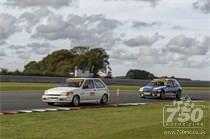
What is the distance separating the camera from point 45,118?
49.5ft

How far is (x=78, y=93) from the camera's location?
2284 centimetres

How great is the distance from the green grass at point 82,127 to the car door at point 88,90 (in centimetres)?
700

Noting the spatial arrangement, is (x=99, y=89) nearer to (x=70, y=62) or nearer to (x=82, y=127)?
(x=82, y=127)

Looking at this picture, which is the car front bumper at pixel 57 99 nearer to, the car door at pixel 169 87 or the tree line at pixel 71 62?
the car door at pixel 169 87

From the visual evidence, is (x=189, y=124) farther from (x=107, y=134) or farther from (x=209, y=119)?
(x=107, y=134)

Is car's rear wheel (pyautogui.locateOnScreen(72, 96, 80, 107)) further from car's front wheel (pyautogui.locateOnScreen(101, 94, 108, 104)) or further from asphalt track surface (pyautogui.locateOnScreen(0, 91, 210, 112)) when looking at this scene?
car's front wheel (pyautogui.locateOnScreen(101, 94, 108, 104))

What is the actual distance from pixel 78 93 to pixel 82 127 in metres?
9.98

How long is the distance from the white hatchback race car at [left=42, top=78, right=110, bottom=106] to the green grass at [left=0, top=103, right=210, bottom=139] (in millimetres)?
6049

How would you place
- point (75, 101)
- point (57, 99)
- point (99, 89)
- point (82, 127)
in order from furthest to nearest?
point (99, 89), point (75, 101), point (57, 99), point (82, 127)

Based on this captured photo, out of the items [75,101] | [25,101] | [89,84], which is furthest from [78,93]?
[25,101]

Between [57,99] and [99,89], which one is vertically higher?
[99,89]

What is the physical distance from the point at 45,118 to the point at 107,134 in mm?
3955

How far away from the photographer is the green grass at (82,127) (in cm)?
1138

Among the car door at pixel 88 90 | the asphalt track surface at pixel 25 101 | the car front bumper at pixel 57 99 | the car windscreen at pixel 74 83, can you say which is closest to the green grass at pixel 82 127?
the asphalt track surface at pixel 25 101
